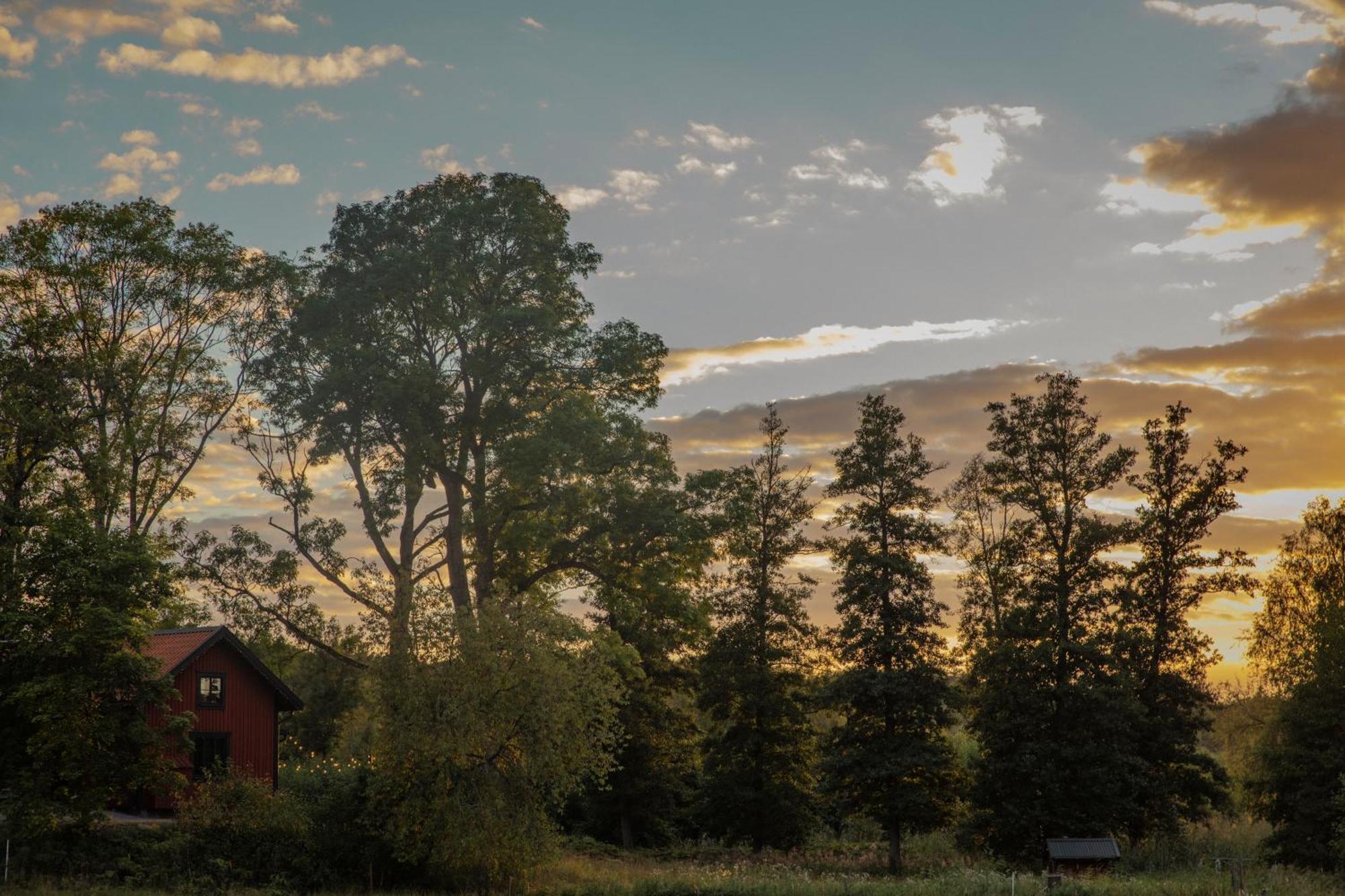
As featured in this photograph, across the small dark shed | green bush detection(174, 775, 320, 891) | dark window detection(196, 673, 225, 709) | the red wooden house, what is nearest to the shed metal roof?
the small dark shed

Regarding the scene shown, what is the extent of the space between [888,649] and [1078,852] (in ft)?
36.1

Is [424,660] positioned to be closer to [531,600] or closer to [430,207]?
[531,600]

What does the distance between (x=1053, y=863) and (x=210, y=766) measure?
106 feet

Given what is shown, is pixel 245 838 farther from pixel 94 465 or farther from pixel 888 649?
pixel 888 649

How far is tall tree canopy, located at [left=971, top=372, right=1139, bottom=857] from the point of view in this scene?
4072 cm

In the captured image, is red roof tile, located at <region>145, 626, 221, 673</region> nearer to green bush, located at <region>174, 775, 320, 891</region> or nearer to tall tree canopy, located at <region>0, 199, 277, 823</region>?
tall tree canopy, located at <region>0, 199, 277, 823</region>

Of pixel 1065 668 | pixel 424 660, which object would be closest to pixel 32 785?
pixel 424 660

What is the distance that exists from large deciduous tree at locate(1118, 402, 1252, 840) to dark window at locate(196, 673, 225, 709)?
36392mm

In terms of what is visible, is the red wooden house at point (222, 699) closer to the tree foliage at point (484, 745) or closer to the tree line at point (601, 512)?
the tree line at point (601, 512)

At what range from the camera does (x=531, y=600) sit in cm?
3938

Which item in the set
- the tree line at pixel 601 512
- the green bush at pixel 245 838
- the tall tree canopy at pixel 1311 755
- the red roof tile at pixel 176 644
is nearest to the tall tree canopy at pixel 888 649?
the tree line at pixel 601 512

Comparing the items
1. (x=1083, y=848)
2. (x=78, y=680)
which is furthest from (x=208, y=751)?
(x=1083, y=848)

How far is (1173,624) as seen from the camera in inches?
1752

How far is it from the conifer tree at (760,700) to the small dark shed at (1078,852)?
14239 millimetres
